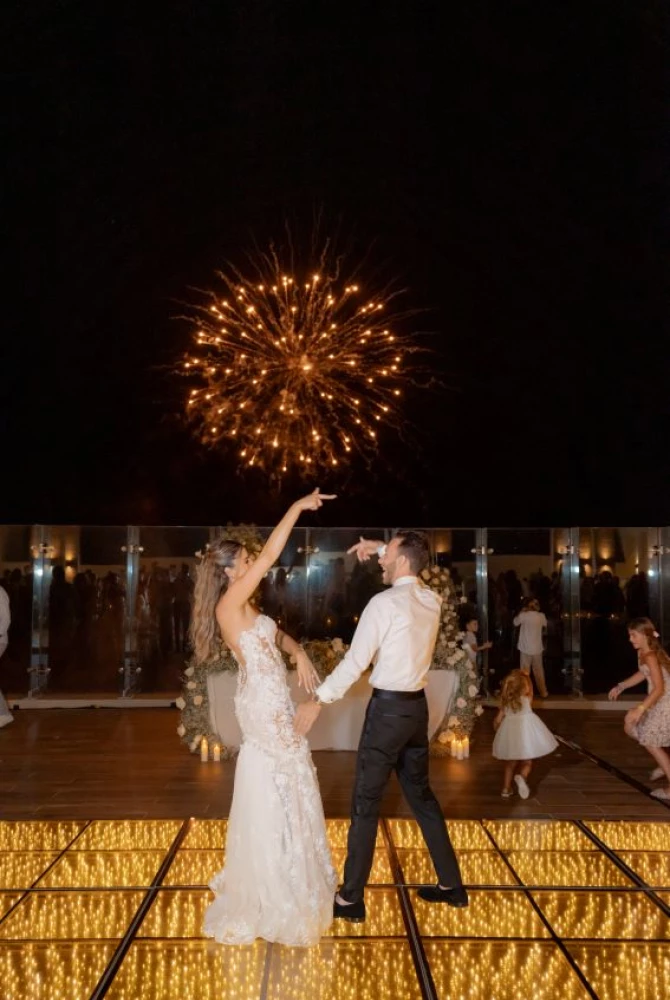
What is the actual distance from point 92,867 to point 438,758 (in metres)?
4.08

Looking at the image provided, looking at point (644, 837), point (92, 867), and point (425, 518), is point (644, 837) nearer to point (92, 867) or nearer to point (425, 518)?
point (92, 867)

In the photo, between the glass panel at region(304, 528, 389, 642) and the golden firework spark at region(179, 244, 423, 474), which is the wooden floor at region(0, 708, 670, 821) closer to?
the glass panel at region(304, 528, 389, 642)

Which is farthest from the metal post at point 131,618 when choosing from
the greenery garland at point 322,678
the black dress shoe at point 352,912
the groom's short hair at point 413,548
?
the groom's short hair at point 413,548

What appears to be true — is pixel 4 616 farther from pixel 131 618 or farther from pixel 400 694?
pixel 400 694

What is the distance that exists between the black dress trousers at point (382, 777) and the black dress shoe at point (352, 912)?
27mm

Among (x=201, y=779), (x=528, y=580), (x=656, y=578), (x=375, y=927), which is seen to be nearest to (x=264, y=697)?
(x=375, y=927)

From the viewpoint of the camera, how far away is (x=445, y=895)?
4.06 meters

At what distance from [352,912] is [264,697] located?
3.39 ft

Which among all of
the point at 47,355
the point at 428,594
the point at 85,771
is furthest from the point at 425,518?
the point at 428,594

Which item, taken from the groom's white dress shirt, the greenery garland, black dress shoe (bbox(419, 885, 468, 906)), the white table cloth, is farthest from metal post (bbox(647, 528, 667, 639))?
the groom's white dress shirt

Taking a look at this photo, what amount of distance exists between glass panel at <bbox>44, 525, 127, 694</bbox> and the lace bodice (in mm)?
8554

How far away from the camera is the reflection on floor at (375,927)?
3.36 m

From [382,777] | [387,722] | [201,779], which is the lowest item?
[201,779]

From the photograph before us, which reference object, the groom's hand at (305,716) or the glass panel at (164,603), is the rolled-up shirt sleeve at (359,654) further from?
the glass panel at (164,603)
